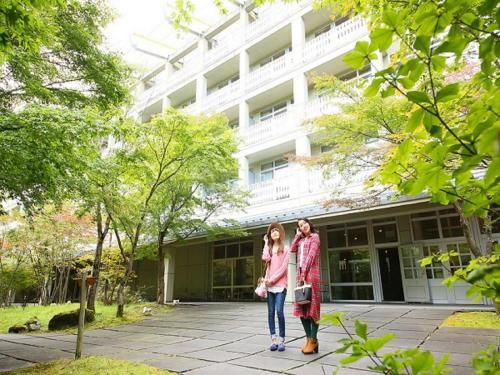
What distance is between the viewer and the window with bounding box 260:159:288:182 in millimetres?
16047

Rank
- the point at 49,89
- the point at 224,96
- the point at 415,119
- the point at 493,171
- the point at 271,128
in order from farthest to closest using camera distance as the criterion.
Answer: the point at 224,96 → the point at 271,128 → the point at 49,89 → the point at 415,119 → the point at 493,171

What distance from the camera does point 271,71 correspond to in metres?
16.5

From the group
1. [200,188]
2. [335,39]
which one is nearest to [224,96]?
[335,39]

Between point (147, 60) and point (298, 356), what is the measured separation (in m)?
24.9

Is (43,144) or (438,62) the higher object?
(43,144)

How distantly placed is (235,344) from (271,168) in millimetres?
11771

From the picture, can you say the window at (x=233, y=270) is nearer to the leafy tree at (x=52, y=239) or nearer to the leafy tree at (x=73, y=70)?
the leafy tree at (x=52, y=239)

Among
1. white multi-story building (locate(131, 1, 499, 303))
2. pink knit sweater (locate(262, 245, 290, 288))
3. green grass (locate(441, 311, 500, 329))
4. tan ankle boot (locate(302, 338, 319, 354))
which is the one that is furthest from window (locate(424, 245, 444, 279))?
tan ankle boot (locate(302, 338, 319, 354))

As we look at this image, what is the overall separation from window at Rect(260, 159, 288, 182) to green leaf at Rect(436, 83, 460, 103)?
49.1ft

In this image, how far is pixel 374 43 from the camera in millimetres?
876

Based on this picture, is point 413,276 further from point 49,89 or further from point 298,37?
point 49,89

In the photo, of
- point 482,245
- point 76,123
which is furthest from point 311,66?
point 76,123

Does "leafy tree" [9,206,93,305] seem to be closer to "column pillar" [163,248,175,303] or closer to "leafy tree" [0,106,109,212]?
"column pillar" [163,248,175,303]

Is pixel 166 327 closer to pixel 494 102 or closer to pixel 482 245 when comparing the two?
pixel 494 102
